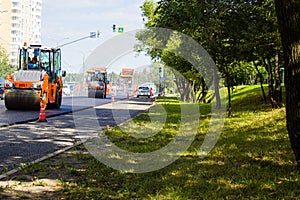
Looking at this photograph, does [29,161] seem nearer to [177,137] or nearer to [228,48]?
[177,137]

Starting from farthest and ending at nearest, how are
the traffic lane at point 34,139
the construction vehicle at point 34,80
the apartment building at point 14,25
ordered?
the apartment building at point 14,25
the construction vehicle at point 34,80
the traffic lane at point 34,139

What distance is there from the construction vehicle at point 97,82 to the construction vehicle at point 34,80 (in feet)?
A: 68.2

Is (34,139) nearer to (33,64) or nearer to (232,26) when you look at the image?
(232,26)

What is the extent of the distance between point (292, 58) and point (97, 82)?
40036mm

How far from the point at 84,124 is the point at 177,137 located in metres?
4.81

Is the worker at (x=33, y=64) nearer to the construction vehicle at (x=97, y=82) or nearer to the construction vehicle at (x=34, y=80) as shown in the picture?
the construction vehicle at (x=34, y=80)

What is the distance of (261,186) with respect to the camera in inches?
207

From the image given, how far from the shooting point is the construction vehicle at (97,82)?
43438mm

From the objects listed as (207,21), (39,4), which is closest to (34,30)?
(39,4)

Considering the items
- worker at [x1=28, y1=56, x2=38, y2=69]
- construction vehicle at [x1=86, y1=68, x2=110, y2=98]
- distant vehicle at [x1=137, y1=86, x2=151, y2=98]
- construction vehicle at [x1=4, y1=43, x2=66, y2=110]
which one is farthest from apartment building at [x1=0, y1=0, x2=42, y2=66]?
worker at [x1=28, y1=56, x2=38, y2=69]

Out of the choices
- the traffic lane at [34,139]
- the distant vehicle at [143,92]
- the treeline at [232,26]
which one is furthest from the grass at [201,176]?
the distant vehicle at [143,92]

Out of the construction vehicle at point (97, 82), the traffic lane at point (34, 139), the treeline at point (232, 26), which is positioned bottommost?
the traffic lane at point (34, 139)

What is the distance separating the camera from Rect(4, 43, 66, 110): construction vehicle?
1867 cm

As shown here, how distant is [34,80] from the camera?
18875 millimetres
